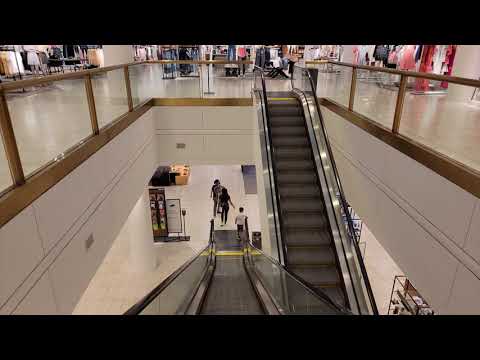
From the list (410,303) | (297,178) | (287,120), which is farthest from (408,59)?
(410,303)

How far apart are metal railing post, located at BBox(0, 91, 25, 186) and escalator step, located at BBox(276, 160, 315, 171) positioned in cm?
503

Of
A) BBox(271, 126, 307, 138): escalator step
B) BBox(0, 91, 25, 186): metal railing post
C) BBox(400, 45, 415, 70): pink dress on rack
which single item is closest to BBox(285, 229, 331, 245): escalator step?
BBox(271, 126, 307, 138): escalator step

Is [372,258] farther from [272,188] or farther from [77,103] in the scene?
[77,103]

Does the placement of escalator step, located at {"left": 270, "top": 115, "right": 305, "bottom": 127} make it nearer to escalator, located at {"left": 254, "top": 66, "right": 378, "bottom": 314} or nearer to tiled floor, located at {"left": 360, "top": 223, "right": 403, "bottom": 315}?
escalator, located at {"left": 254, "top": 66, "right": 378, "bottom": 314}

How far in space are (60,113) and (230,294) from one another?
3.72 metres

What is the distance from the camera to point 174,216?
12914mm

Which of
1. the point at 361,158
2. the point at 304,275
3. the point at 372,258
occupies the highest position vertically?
the point at 361,158

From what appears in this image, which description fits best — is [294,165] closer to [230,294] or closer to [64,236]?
[230,294]

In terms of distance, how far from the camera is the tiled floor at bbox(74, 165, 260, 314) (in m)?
9.92

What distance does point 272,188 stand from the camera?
6516mm

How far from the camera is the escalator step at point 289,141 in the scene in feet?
25.4

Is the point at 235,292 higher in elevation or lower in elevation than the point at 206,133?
lower
